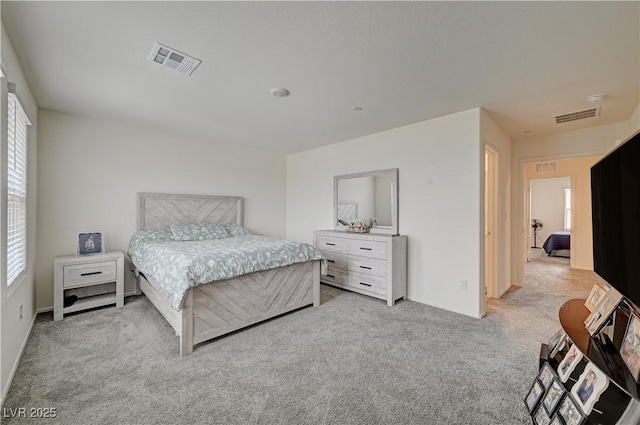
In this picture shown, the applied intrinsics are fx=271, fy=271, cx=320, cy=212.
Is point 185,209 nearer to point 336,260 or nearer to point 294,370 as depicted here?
point 336,260

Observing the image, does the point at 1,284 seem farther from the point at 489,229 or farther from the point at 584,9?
the point at 489,229

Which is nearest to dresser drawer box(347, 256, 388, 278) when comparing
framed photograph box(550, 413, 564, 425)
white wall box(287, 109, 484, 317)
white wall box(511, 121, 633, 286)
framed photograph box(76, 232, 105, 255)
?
white wall box(287, 109, 484, 317)

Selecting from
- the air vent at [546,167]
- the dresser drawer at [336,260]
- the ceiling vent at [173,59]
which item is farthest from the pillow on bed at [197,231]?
the air vent at [546,167]

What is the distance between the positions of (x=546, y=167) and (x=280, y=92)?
643 cm

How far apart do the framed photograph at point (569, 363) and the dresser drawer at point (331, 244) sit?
2.66m

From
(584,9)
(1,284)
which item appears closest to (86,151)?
(1,284)

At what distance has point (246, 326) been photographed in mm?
2709

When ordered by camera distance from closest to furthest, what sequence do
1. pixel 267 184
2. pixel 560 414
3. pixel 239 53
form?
pixel 560 414 < pixel 239 53 < pixel 267 184

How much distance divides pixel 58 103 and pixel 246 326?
10.5ft

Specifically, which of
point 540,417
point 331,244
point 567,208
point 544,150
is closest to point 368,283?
point 331,244


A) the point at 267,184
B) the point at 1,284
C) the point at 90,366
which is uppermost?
the point at 267,184

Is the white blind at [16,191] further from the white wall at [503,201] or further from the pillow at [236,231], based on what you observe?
the white wall at [503,201]

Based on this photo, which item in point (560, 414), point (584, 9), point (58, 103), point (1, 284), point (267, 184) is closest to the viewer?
point (560, 414)

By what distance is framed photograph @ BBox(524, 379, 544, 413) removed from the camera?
1.52 meters
